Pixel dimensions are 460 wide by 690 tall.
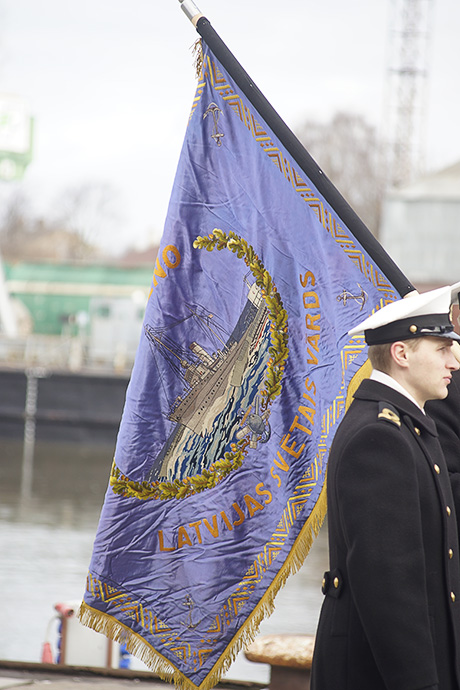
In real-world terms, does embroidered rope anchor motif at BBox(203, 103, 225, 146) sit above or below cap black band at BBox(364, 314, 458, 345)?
above

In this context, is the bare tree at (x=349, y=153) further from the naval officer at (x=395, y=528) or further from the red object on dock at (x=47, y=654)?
the naval officer at (x=395, y=528)

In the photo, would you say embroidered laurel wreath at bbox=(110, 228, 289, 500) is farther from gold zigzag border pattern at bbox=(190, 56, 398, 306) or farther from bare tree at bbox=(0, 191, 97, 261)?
bare tree at bbox=(0, 191, 97, 261)

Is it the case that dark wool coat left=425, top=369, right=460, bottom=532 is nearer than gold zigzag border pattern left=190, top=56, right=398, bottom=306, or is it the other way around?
dark wool coat left=425, top=369, right=460, bottom=532

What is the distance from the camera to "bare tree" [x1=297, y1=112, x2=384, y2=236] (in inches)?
2096

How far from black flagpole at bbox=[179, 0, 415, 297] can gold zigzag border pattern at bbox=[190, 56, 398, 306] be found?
0.09 feet

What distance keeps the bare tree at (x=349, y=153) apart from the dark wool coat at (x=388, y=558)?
51809 mm

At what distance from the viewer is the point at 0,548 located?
10086mm

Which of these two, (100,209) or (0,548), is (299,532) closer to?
(0,548)

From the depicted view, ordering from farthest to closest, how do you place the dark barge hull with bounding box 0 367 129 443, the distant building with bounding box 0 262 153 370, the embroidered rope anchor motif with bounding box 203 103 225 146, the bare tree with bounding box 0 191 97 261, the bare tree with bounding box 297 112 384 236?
the bare tree with bounding box 0 191 97 261
the bare tree with bounding box 297 112 384 236
the distant building with bounding box 0 262 153 370
the dark barge hull with bounding box 0 367 129 443
the embroidered rope anchor motif with bounding box 203 103 225 146

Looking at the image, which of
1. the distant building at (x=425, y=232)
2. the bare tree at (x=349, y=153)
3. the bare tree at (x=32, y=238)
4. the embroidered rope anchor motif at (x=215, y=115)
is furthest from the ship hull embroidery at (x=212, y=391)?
the bare tree at (x=32, y=238)

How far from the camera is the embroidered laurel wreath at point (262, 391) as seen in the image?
2924 millimetres

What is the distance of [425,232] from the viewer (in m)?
27.0

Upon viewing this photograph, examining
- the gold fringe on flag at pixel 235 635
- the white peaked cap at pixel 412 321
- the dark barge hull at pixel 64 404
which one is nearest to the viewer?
the white peaked cap at pixel 412 321

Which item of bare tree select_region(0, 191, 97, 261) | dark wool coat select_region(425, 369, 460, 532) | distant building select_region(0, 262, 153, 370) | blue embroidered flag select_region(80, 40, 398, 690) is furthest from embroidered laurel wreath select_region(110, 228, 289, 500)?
bare tree select_region(0, 191, 97, 261)
